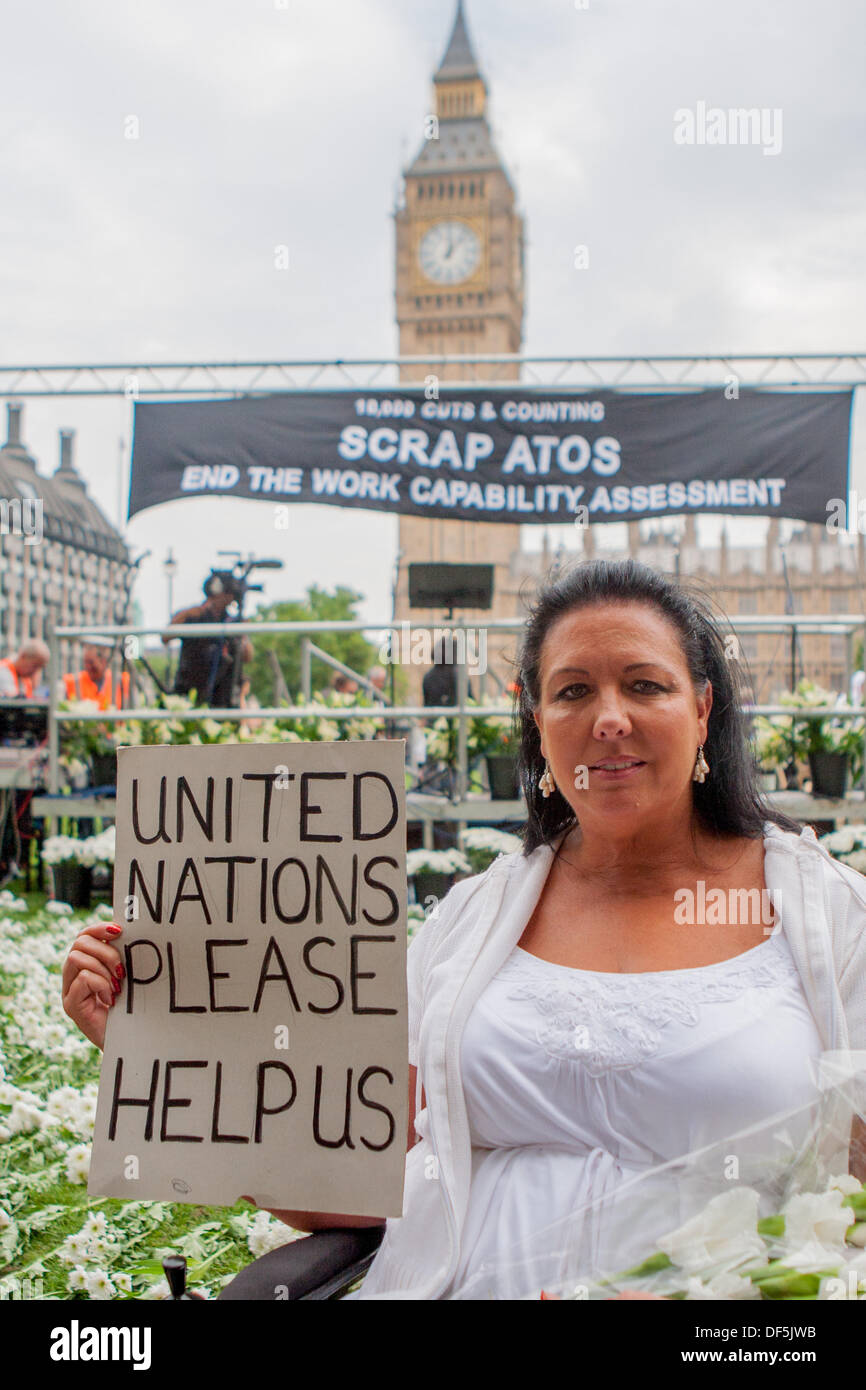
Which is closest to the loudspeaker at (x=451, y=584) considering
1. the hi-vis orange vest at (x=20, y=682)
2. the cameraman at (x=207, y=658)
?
the cameraman at (x=207, y=658)

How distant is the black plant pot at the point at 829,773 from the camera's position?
6.39 metres

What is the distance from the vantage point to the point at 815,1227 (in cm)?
134

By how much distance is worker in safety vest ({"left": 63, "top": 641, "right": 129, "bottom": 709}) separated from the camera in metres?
8.55

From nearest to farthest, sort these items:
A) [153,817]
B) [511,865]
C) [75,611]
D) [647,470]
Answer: [153,817] < [511,865] < [647,470] < [75,611]

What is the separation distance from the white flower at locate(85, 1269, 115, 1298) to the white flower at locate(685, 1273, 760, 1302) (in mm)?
1502

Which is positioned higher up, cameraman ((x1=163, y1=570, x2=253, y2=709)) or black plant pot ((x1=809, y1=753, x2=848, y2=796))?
cameraman ((x1=163, y1=570, x2=253, y2=709))

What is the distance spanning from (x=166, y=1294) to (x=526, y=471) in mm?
6104

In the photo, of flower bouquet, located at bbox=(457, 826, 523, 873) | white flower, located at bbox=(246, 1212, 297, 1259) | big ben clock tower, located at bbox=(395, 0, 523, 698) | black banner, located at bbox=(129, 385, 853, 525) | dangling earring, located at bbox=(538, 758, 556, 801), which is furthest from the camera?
big ben clock tower, located at bbox=(395, 0, 523, 698)

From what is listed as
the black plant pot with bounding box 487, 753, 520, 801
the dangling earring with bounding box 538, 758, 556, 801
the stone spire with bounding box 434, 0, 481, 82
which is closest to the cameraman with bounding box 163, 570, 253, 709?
the black plant pot with bounding box 487, 753, 520, 801

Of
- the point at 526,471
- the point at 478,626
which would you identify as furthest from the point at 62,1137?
the point at 526,471

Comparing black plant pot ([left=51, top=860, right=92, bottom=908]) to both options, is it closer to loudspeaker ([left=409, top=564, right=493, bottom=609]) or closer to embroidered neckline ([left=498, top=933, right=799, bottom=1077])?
loudspeaker ([left=409, top=564, right=493, bottom=609])

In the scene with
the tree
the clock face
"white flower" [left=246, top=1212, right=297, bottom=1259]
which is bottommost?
"white flower" [left=246, top=1212, right=297, bottom=1259]
